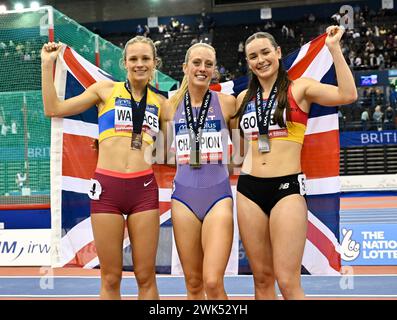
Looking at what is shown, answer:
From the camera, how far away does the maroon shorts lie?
12.8ft

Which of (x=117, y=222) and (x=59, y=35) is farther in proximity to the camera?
(x=59, y=35)

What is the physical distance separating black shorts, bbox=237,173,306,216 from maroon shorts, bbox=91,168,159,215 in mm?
750

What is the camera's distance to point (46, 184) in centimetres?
827

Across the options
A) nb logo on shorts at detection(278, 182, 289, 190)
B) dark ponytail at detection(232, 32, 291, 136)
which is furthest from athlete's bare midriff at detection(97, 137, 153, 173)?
nb logo on shorts at detection(278, 182, 289, 190)

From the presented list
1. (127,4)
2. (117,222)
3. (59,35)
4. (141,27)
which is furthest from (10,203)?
(127,4)

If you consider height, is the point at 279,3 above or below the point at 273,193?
above

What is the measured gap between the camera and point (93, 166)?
5883 millimetres

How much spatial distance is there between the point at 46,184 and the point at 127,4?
23198 mm

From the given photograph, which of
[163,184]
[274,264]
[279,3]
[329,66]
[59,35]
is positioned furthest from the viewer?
[279,3]

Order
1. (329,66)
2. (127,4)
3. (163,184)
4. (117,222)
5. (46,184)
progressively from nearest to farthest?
(117,222) → (329,66) → (163,184) → (46,184) → (127,4)

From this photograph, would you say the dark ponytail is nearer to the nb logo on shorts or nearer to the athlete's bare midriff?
the nb logo on shorts

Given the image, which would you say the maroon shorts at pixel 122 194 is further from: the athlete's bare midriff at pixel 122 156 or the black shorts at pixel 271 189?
the black shorts at pixel 271 189

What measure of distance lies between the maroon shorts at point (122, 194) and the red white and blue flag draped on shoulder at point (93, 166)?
1797 mm

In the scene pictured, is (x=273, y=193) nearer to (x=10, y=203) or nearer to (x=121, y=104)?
(x=121, y=104)
